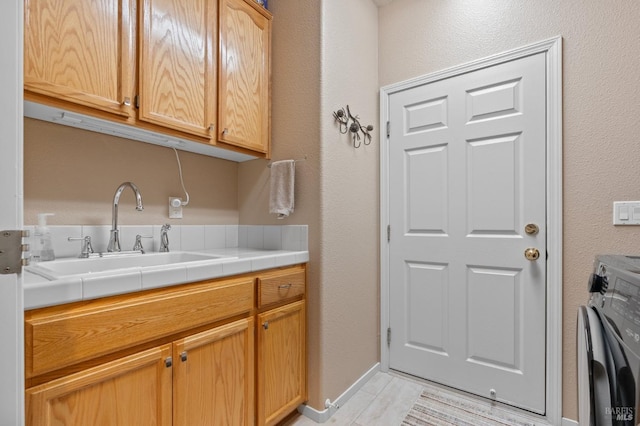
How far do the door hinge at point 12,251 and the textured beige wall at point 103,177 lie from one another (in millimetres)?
801

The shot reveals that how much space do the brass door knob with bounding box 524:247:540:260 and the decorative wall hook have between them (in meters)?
1.14

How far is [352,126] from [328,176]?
42cm

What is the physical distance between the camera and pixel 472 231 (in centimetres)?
186

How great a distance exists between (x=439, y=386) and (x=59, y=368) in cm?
197

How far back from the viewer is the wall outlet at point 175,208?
69.1 inches

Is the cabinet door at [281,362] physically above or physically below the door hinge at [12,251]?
below

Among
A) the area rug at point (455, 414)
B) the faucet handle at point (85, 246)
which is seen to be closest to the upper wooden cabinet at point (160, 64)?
the faucet handle at point (85, 246)

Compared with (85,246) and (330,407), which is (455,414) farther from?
(85,246)

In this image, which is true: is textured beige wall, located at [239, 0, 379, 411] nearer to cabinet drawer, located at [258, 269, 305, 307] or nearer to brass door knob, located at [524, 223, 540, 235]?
cabinet drawer, located at [258, 269, 305, 307]

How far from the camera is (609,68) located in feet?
4.90

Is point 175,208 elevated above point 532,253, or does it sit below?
above

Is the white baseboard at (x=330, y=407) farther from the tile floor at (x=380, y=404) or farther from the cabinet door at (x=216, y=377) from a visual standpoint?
the cabinet door at (x=216, y=377)

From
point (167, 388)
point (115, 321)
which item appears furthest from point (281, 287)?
point (115, 321)

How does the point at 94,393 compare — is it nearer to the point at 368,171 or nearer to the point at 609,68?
the point at 368,171
